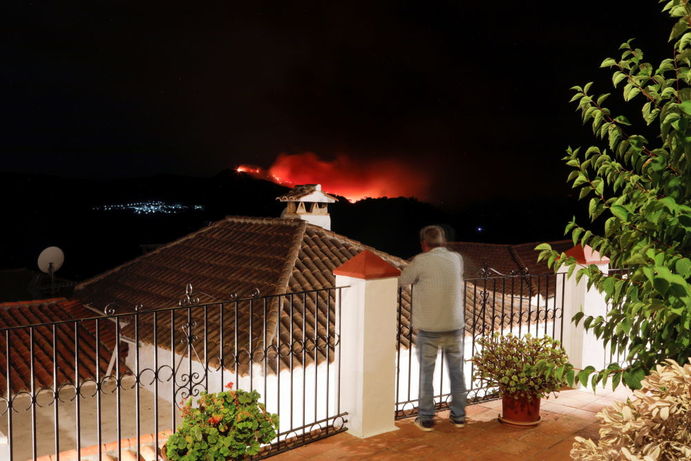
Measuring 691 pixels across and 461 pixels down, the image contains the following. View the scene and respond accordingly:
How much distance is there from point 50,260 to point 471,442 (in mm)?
15838

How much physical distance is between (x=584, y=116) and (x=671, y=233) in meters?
0.78

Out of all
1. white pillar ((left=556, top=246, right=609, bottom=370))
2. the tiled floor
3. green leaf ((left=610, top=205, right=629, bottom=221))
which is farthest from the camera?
white pillar ((left=556, top=246, right=609, bottom=370))

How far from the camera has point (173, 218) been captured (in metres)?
65.3

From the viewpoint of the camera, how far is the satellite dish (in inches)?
674

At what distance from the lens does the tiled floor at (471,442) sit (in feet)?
15.3

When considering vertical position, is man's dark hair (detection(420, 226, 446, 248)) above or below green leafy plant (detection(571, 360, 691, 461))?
above

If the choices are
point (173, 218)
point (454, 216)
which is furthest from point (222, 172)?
point (454, 216)

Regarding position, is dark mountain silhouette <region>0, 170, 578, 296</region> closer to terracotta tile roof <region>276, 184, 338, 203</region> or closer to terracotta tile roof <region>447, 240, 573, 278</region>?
terracotta tile roof <region>447, 240, 573, 278</region>

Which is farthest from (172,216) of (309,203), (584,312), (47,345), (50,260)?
(584,312)

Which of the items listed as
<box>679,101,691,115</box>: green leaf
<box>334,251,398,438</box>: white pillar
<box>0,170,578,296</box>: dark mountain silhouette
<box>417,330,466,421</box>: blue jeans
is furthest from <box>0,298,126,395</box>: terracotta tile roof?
<box>0,170,578,296</box>: dark mountain silhouette

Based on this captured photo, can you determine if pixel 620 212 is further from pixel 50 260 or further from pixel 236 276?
pixel 50 260

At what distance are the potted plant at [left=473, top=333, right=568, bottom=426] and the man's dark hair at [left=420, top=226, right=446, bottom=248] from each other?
48.1 inches

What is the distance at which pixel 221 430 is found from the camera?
393 cm

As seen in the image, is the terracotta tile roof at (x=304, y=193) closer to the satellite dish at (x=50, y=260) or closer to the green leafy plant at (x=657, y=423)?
the satellite dish at (x=50, y=260)
